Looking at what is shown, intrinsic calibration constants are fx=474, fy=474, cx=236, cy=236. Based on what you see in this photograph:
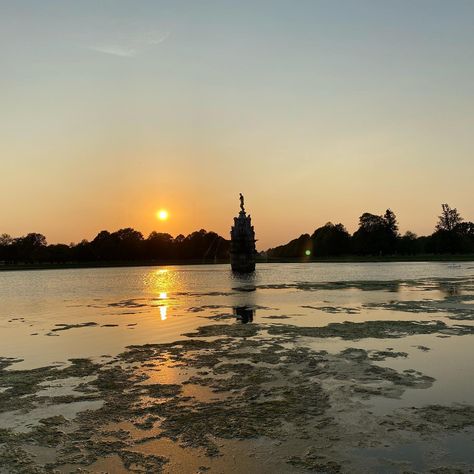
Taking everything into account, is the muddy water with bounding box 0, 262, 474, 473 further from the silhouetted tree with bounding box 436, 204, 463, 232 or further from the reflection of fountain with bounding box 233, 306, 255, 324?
the silhouetted tree with bounding box 436, 204, 463, 232

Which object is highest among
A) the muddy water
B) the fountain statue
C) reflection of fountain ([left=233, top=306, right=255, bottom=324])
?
the fountain statue

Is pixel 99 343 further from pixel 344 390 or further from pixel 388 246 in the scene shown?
pixel 388 246

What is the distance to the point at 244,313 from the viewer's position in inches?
1163

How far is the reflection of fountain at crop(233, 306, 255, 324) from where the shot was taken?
26353 millimetres

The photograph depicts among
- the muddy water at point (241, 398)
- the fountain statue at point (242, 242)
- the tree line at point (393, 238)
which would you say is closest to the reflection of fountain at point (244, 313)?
the muddy water at point (241, 398)

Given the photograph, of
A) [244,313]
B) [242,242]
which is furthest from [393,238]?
[244,313]

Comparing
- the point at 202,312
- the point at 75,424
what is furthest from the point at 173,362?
the point at 202,312

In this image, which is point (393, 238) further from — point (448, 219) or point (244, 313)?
point (244, 313)

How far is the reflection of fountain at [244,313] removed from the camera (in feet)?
86.5

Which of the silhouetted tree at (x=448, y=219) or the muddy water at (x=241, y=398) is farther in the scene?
the silhouetted tree at (x=448, y=219)

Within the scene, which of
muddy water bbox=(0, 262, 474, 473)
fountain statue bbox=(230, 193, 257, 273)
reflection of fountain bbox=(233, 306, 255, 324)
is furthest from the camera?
fountain statue bbox=(230, 193, 257, 273)

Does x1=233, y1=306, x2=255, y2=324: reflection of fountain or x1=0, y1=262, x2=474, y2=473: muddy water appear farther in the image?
x1=233, y1=306, x2=255, y2=324: reflection of fountain

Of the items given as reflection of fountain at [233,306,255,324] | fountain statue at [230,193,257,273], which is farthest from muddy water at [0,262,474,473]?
fountain statue at [230,193,257,273]

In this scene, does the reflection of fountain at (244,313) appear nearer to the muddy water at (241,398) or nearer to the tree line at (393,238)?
the muddy water at (241,398)
